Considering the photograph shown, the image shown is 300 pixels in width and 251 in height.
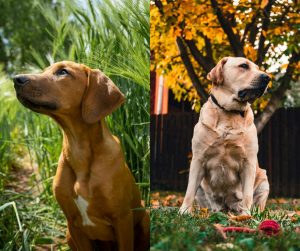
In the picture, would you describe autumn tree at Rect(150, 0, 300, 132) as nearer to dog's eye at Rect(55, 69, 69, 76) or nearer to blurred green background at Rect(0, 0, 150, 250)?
blurred green background at Rect(0, 0, 150, 250)

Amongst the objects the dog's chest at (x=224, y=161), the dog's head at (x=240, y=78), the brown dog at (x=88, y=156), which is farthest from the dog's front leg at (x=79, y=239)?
the dog's head at (x=240, y=78)

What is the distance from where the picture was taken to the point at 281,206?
2.19 metres

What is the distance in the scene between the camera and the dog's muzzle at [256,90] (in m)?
2.08

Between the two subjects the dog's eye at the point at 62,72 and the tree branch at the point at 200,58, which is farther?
the tree branch at the point at 200,58

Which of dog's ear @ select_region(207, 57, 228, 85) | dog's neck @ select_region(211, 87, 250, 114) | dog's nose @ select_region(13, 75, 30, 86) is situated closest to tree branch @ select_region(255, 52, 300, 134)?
dog's neck @ select_region(211, 87, 250, 114)

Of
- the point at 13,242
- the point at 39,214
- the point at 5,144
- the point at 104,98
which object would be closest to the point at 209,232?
the point at 104,98

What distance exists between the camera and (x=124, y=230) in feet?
6.63

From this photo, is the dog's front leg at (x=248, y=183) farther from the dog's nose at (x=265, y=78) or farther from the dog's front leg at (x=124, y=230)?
the dog's front leg at (x=124, y=230)

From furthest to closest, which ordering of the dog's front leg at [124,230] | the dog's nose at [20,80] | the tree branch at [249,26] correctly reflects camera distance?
the tree branch at [249,26] → the dog's front leg at [124,230] → the dog's nose at [20,80]

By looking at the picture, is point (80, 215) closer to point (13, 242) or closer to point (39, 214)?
point (13, 242)

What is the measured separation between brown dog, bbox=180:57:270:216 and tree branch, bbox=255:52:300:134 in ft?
0.16

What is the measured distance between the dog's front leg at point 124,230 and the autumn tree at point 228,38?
0.54 metres

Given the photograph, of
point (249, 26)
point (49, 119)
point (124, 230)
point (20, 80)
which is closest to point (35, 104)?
point (20, 80)

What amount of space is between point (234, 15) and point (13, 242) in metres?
1.44
